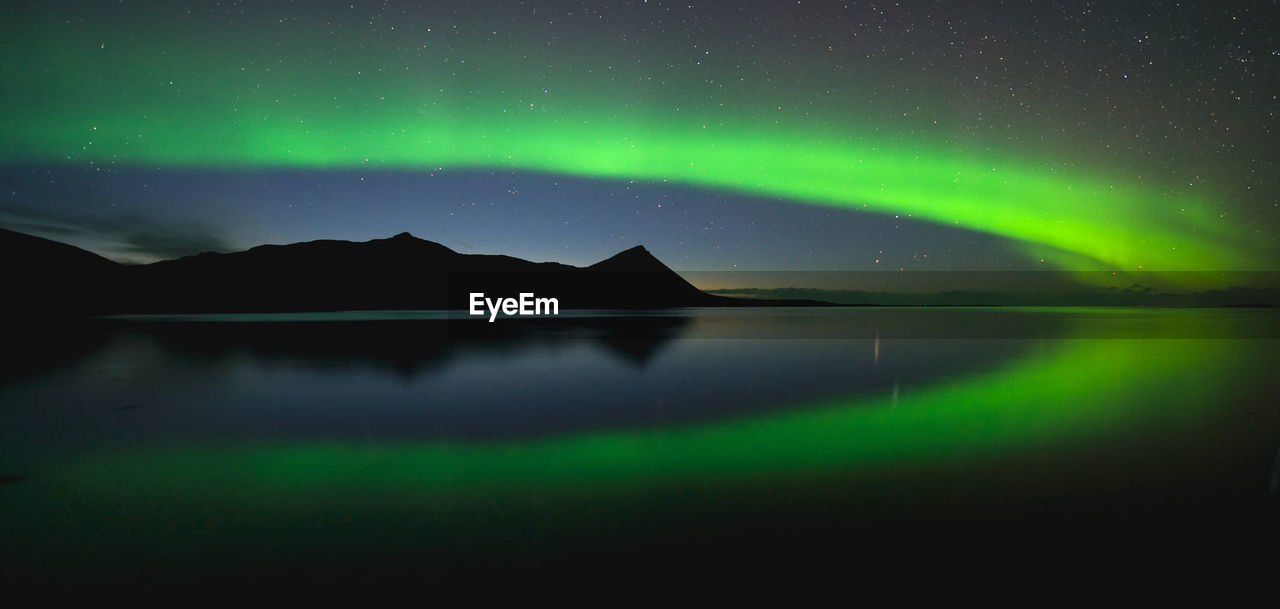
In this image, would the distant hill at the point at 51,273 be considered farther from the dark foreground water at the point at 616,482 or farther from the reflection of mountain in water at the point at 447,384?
the dark foreground water at the point at 616,482

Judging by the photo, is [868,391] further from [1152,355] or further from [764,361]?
[1152,355]

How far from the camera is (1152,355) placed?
70.6 ft

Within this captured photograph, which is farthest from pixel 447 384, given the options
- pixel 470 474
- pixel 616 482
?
pixel 616 482

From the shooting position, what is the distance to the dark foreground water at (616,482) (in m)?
4.19

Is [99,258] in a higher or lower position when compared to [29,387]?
higher

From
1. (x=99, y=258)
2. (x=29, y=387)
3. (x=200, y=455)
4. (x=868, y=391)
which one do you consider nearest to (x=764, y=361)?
(x=868, y=391)

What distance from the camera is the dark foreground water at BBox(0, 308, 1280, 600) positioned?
4191 mm

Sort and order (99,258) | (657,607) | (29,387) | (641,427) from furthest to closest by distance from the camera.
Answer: (99,258), (29,387), (641,427), (657,607)

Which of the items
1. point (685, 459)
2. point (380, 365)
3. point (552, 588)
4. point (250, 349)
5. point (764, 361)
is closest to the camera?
point (552, 588)

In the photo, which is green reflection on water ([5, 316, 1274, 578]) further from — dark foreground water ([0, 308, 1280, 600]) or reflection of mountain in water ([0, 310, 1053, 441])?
reflection of mountain in water ([0, 310, 1053, 441])

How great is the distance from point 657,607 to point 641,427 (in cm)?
563

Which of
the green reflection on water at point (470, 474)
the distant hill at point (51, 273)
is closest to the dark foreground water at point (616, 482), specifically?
the green reflection on water at point (470, 474)

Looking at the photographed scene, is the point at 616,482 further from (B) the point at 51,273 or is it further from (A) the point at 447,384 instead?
(B) the point at 51,273

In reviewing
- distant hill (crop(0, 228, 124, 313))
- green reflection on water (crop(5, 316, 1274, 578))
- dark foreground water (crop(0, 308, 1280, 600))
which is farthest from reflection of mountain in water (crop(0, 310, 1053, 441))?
distant hill (crop(0, 228, 124, 313))
